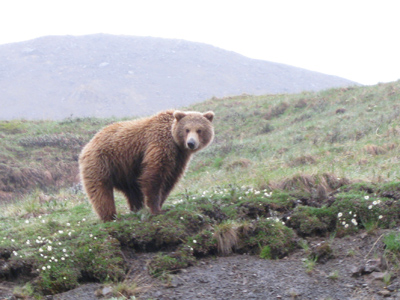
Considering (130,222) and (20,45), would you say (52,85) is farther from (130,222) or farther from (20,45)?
(130,222)

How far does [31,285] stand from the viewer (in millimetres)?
4773

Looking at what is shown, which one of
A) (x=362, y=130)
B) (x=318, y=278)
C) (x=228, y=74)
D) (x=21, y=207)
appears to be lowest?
(x=21, y=207)

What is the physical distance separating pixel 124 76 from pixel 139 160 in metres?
71.0

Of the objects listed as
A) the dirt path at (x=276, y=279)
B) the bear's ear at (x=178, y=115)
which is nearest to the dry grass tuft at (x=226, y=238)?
the dirt path at (x=276, y=279)

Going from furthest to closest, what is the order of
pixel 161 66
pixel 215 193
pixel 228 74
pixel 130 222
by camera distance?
pixel 161 66 → pixel 228 74 → pixel 215 193 → pixel 130 222

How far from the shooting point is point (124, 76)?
75812 millimetres

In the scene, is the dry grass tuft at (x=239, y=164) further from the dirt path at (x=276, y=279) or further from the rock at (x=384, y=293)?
the rock at (x=384, y=293)

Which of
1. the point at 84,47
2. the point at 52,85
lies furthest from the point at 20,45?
the point at 52,85

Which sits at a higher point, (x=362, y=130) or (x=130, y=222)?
(x=362, y=130)

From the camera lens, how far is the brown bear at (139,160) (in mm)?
6465

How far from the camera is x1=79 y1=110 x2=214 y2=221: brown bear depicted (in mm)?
6465

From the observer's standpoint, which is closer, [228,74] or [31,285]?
[31,285]

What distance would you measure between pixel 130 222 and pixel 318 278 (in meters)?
2.42

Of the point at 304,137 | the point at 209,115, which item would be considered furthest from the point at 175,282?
the point at 304,137
